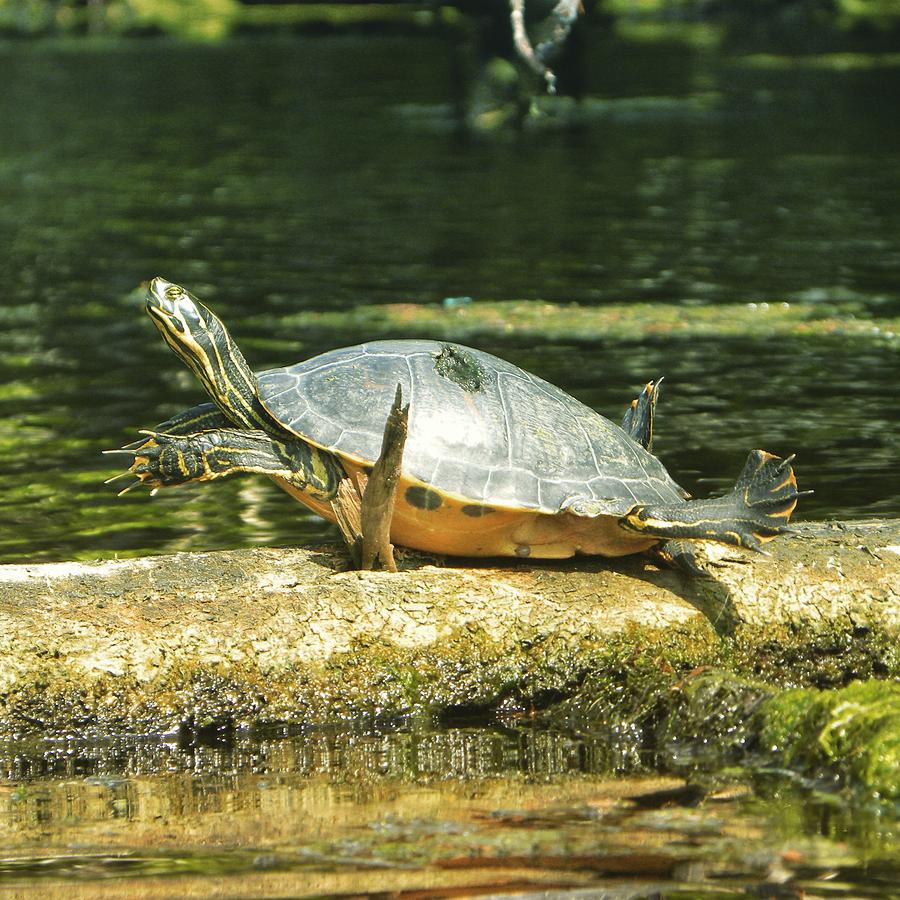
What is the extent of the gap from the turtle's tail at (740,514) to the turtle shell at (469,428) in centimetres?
13

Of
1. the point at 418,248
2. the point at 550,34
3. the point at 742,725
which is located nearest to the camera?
the point at 742,725

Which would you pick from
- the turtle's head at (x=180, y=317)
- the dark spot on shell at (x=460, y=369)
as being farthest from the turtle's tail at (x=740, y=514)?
the turtle's head at (x=180, y=317)

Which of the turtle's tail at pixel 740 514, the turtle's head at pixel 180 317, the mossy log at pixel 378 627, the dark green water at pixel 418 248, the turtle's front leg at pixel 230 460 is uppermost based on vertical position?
the dark green water at pixel 418 248

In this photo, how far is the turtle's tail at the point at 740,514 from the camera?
16.5ft

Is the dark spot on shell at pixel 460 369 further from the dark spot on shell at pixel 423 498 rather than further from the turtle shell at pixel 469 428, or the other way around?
the dark spot on shell at pixel 423 498

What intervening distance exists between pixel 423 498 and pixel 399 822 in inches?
50.3

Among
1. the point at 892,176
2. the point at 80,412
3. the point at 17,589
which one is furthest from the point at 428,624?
the point at 892,176

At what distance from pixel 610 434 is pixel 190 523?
2905 mm

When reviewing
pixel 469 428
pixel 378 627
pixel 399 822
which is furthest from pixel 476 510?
pixel 399 822

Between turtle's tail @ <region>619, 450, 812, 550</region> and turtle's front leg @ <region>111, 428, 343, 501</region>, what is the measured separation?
1.00 metres

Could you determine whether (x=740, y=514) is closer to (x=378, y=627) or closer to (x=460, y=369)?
(x=460, y=369)

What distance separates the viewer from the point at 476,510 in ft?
16.8

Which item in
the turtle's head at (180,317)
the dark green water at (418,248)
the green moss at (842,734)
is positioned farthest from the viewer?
the dark green water at (418,248)

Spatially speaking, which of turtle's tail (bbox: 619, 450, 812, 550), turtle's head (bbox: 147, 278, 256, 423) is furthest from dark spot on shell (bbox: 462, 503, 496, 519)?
turtle's head (bbox: 147, 278, 256, 423)
